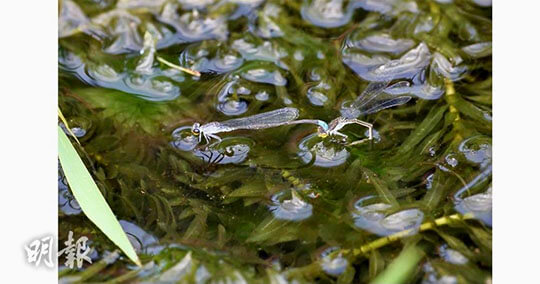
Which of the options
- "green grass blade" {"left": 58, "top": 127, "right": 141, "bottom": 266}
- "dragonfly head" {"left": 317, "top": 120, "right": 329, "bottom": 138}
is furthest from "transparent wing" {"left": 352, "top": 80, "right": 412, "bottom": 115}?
"green grass blade" {"left": 58, "top": 127, "right": 141, "bottom": 266}

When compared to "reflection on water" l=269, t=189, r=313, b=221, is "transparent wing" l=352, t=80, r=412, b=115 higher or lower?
higher

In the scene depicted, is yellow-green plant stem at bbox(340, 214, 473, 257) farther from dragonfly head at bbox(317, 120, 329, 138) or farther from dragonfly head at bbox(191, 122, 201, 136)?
dragonfly head at bbox(191, 122, 201, 136)

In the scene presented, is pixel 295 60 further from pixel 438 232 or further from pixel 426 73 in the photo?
pixel 438 232

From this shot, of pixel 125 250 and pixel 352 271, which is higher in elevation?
pixel 352 271

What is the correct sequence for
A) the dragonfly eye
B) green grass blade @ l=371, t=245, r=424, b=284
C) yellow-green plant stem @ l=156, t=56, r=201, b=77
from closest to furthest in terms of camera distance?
green grass blade @ l=371, t=245, r=424, b=284 → the dragonfly eye → yellow-green plant stem @ l=156, t=56, r=201, b=77

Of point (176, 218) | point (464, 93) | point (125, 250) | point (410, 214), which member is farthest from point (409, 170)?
point (125, 250)

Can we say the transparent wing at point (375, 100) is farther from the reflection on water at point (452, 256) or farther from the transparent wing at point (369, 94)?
the reflection on water at point (452, 256)

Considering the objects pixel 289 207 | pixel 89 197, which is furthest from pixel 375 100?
pixel 89 197

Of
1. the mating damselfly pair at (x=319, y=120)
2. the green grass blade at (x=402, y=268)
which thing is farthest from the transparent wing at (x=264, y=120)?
the green grass blade at (x=402, y=268)

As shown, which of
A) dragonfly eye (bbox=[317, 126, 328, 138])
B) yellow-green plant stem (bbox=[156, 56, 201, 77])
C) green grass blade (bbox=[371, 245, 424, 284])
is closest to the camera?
green grass blade (bbox=[371, 245, 424, 284])
